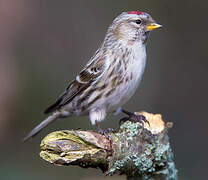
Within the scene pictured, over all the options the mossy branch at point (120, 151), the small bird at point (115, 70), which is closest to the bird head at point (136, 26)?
the small bird at point (115, 70)

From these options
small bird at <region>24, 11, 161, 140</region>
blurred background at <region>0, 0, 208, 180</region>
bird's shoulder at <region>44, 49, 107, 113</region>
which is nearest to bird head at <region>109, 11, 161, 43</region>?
small bird at <region>24, 11, 161, 140</region>

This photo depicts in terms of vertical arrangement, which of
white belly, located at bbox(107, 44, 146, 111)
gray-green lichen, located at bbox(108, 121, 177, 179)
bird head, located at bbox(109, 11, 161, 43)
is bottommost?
gray-green lichen, located at bbox(108, 121, 177, 179)

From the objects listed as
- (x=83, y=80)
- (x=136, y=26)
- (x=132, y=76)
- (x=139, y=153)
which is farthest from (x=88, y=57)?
(x=139, y=153)

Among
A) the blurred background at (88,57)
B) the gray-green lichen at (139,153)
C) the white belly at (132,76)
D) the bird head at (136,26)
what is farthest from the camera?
the blurred background at (88,57)

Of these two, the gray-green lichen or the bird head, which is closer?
the gray-green lichen

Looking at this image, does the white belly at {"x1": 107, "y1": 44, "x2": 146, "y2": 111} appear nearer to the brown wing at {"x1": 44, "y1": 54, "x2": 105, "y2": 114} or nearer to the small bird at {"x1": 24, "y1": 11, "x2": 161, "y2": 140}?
the small bird at {"x1": 24, "y1": 11, "x2": 161, "y2": 140}

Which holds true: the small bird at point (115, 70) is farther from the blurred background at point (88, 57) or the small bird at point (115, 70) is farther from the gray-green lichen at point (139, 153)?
the blurred background at point (88, 57)

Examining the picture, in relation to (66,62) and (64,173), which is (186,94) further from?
(64,173)
